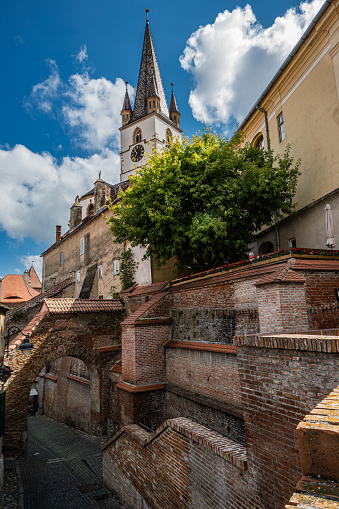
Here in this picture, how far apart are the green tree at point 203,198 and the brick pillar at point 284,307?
489 centimetres

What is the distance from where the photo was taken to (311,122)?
15023 mm

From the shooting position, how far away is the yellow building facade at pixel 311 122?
13.4 meters

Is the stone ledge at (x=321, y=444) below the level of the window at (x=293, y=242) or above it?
below

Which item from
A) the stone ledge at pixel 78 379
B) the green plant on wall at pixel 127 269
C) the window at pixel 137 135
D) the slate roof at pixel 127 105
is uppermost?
the slate roof at pixel 127 105

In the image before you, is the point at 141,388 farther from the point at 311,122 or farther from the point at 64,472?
the point at 311,122

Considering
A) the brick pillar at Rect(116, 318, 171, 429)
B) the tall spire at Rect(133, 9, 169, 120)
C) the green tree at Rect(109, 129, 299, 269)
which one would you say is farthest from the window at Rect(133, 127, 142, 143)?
the brick pillar at Rect(116, 318, 171, 429)

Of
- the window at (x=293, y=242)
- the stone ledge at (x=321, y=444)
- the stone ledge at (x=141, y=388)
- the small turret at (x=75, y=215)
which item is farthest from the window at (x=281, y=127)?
the small turret at (x=75, y=215)

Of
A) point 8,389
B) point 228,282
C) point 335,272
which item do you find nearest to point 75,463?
point 8,389

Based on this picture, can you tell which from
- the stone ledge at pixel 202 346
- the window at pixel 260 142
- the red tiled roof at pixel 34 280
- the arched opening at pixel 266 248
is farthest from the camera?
the red tiled roof at pixel 34 280

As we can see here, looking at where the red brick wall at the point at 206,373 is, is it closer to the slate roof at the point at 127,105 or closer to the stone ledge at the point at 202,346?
the stone ledge at the point at 202,346

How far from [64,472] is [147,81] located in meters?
45.2

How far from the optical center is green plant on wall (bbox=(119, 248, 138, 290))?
67.7ft

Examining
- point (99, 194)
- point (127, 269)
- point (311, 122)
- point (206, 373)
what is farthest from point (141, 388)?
point (99, 194)

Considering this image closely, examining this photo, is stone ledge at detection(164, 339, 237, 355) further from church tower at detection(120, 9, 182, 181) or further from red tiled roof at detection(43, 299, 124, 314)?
church tower at detection(120, 9, 182, 181)
